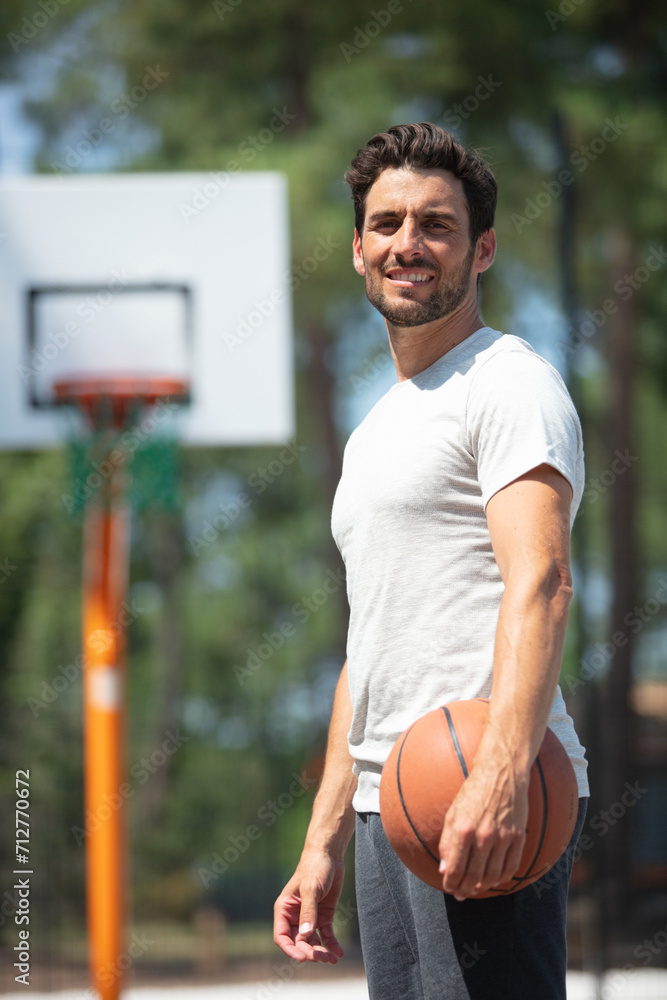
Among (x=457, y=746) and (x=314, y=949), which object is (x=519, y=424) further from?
(x=314, y=949)

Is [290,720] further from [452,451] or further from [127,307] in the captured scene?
[452,451]

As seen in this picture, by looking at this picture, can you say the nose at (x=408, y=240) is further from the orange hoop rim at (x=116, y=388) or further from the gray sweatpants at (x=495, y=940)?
the orange hoop rim at (x=116, y=388)

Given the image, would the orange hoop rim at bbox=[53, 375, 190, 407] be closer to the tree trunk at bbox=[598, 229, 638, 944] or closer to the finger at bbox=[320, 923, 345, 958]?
the tree trunk at bbox=[598, 229, 638, 944]

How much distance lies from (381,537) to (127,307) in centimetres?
557

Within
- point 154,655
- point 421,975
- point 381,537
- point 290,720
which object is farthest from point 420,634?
point 154,655

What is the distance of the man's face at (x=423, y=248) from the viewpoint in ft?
5.65

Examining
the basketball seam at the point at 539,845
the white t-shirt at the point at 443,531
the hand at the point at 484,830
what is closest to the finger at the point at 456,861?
the hand at the point at 484,830

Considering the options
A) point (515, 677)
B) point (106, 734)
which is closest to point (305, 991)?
point (106, 734)

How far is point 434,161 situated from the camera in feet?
5.68

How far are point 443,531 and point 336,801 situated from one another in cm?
56

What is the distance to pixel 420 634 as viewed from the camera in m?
1.60

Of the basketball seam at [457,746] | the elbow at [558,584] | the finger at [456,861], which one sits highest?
the elbow at [558,584]

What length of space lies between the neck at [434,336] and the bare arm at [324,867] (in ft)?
1.78

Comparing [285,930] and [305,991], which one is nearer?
[285,930]
